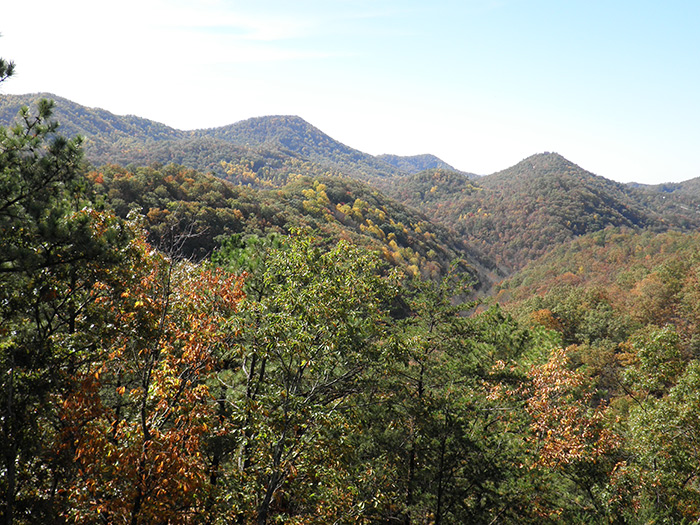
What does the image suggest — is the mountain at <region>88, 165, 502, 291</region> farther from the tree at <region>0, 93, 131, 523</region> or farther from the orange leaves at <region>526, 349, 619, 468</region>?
the orange leaves at <region>526, 349, 619, 468</region>

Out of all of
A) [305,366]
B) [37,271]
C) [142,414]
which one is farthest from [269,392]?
[37,271]

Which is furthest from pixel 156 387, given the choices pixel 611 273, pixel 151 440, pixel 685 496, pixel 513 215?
pixel 513 215

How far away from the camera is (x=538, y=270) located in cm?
12256

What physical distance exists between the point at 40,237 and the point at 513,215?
20978cm

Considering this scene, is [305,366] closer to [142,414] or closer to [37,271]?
[142,414]

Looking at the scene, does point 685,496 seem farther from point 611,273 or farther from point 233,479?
point 611,273

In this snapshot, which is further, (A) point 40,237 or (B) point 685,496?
(B) point 685,496

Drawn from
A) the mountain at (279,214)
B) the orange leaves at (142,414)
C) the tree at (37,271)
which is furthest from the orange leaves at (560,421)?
the tree at (37,271)

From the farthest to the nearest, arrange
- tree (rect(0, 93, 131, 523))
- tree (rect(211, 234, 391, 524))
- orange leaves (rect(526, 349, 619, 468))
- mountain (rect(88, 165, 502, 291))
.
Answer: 1. mountain (rect(88, 165, 502, 291))
2. orange leaves (rect(526, 349, 619, 468))
3. tree (rect(211, 234, 391, 524))
4. tree (rect(0, 93, 131, 523))

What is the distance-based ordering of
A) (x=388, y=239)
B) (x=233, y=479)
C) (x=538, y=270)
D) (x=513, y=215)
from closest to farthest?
1. (x=233, y=479)
2. (x=538, y=270)
3. (x=388, y=239)
4. (x=513, y=215)

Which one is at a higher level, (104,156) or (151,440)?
(104,156)

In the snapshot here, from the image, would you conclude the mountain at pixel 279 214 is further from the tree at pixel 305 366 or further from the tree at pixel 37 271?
the tree at pixel 305 366

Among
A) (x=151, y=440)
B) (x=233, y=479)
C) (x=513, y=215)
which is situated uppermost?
(x=513, y=215)


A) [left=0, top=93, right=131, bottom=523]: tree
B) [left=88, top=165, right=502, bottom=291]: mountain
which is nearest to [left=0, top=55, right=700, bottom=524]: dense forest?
[left=0, top=93, right=131, bottom=523]: tree
